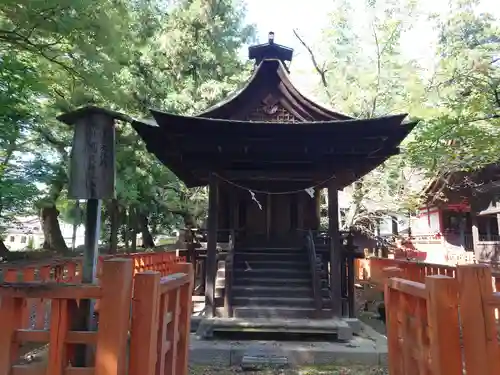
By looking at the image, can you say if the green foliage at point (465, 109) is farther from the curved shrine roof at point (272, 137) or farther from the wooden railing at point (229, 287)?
the wooden railing at point (229, 287)

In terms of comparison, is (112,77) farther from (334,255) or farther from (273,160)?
(334,255)

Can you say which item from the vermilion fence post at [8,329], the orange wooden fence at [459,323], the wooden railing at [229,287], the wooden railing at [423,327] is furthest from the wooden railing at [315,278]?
the vermilion fence post at [8,329]

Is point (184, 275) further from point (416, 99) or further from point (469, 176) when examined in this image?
point (469, 176)

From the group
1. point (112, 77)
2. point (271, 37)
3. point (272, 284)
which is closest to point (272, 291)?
point (272, 284)

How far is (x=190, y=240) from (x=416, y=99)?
9419mm

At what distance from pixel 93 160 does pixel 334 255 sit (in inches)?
214

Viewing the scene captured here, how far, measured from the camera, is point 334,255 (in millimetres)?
7621

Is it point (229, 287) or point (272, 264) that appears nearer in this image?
point (229, 287)

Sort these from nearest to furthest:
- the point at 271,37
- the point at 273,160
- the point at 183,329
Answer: the point at 183,329, the point at 273,160, the point at 271,37

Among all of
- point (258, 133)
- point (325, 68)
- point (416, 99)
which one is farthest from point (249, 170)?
point (325, 68)

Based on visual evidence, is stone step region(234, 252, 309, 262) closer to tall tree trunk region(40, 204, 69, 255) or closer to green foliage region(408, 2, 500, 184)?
green foliage region(408, 2, 500, 184)

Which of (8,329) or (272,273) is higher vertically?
(8,329)

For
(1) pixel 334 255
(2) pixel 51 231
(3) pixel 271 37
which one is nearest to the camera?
(1) pixel 334 255

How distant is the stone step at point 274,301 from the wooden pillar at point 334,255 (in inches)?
18.7
